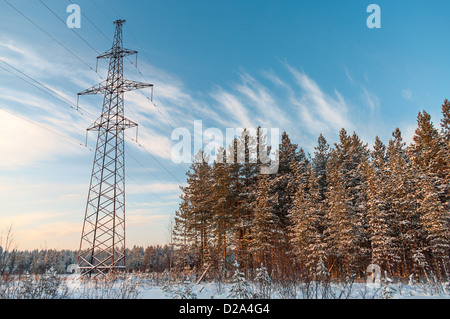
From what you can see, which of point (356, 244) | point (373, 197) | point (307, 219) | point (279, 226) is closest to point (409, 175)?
point (373, 197)

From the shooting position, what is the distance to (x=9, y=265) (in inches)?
283

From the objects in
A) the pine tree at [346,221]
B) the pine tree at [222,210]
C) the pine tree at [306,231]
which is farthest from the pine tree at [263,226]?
the pine tree at [346,221]

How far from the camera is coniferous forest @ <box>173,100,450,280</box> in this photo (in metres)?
25.2

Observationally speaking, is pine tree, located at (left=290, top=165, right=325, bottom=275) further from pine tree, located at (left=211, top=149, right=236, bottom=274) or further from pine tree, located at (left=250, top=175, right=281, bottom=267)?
pine tree, located at (left=211, top=149, right=236, bottom=274)

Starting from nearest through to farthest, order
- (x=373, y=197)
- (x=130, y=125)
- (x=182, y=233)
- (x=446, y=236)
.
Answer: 1. (x=130, y=125)
2. (x=446, y=236)
3. (x=373, y=197)
4. (x=182, y=233)

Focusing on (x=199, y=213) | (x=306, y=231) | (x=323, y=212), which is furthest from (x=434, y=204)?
(x=199, y=213)

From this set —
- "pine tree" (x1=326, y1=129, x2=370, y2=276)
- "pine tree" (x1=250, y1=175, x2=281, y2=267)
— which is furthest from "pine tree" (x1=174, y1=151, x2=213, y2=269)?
"pine tree" (x1=326, y1=129, x2=370, y2=276)

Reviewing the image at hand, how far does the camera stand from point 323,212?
29.3 metres

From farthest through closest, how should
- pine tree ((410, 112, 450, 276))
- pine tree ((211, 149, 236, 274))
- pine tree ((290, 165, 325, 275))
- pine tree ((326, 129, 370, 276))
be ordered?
pine tree ((211, 149, 236, 274)), pine tree ((326, 129, 370, 276)), pine tree ((290, 165, 325, 275)), pine tree ((410, 112, 450, 276))

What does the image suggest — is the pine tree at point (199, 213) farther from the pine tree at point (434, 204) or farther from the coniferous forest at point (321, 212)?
the pine tree at point (434, 204)

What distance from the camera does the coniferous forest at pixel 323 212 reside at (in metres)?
25.2

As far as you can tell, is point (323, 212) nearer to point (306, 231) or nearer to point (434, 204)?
point (306, 231)
